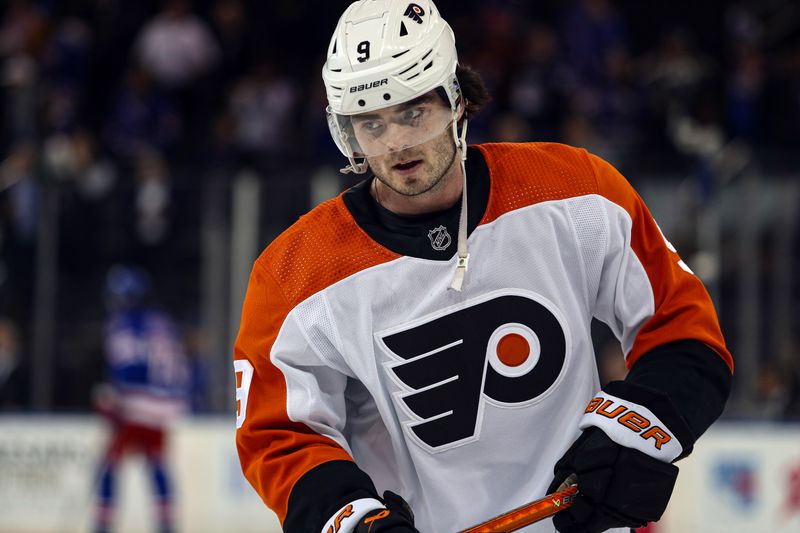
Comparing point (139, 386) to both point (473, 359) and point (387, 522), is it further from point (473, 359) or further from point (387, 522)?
point (387, 522)

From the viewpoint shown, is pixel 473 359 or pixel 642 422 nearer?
pixel 642 422

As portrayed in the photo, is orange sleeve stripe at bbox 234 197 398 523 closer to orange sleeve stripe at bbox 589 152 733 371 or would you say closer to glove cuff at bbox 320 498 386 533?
glove cuff at bbox 320 498 386 533

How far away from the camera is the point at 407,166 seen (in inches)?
87.9

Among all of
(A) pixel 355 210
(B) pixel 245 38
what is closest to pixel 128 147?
(B) pixel 245 38

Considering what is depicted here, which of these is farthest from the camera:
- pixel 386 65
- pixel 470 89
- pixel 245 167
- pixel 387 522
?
pixel 245 167

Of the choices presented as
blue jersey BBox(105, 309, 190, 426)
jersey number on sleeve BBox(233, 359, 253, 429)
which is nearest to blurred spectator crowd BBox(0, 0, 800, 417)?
blue jersey BBox(105, 309, 190, 426)

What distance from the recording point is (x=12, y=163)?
26.7 feet

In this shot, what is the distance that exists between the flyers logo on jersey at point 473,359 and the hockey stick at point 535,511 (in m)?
0.20

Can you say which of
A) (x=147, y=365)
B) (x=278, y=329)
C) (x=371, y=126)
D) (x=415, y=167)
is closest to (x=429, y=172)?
(x=415, y=167)

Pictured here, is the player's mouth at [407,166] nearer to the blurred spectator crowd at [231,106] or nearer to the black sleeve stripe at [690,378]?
the black sleeve stripe at [690,378]

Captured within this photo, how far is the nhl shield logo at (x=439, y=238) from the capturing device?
7.43 feet

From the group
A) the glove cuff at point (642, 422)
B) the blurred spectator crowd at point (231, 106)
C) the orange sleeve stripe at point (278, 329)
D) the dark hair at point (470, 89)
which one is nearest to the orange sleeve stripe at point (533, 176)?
the dark hair at point (470, 89)

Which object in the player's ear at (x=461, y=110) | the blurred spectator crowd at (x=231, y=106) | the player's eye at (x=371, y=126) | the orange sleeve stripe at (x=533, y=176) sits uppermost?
the blurred spectator crowd at (x=231, y=106)

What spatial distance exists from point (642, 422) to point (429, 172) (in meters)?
0.55
